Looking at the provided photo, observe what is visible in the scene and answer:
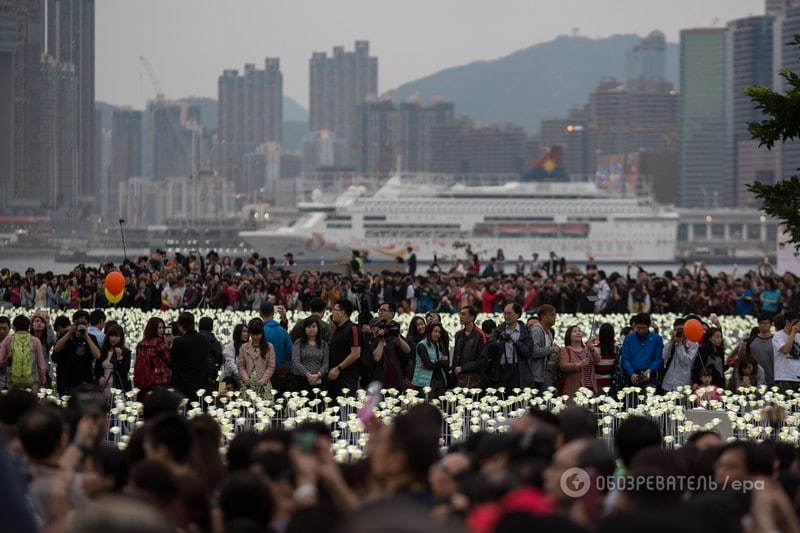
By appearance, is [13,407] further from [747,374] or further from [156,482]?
[747,374]

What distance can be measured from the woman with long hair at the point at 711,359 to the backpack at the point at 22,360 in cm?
632

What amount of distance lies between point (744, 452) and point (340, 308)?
7515 mm

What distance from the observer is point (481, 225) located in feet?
389

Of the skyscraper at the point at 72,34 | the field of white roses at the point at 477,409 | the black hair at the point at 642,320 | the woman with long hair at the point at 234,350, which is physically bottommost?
the field of white roses at the point at 477,409

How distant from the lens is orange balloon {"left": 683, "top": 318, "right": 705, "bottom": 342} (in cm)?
1612

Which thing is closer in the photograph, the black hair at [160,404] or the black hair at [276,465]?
the black hair at [276,465]

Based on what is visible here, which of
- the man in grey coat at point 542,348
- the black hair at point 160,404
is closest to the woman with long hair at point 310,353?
the man in grey coat at point 542,348

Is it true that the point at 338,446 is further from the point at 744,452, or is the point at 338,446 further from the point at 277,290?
the point at 277,290

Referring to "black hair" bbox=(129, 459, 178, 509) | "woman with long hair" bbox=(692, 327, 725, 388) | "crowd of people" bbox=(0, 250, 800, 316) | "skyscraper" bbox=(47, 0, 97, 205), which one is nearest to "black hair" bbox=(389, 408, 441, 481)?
"black hair" bbox=(129, 459, 178, 509)

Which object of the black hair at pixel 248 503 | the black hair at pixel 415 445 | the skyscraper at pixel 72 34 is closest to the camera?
the black hair at pixel 415 445

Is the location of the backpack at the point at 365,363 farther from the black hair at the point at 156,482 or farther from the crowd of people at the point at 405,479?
the black hair at the point at 156,482

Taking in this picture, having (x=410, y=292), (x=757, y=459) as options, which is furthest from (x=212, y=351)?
(x=410, y=292)

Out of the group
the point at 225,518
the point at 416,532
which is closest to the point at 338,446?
the point at 225,518

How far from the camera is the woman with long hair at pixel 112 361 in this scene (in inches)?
588
